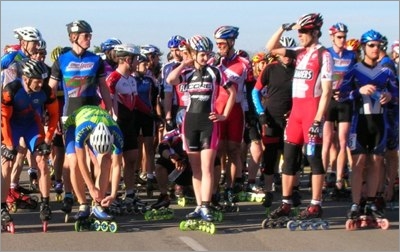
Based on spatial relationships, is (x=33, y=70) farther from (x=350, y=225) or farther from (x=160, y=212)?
(x=350, y=225)

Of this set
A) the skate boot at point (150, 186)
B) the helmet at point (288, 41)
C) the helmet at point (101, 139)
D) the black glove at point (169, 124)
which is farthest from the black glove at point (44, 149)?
the helmet at point (288, 41)

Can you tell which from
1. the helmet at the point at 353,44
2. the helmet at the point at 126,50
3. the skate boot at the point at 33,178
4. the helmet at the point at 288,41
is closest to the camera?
Result: the helmet at the point at 126,50

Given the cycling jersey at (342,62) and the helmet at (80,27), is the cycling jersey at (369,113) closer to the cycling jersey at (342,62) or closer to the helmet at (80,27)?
the cycling jersey at (342,62)

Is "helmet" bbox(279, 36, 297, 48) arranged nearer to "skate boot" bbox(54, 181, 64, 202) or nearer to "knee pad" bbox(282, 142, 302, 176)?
"knee pad" bbox(282, 142, 302, 176)

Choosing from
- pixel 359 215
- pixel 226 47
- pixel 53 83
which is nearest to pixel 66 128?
pixel 53 83

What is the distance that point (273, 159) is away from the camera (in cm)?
1346

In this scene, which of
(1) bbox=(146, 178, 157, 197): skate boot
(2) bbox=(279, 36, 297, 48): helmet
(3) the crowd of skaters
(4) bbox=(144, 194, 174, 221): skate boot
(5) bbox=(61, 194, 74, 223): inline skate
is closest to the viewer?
(3) the crowd of skaters

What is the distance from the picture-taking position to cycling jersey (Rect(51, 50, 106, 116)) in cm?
1220

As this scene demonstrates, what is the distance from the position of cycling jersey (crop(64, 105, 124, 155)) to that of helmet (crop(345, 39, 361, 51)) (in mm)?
5234

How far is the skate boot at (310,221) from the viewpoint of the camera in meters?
11.4

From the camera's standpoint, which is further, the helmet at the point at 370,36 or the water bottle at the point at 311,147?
the helmet at the point at 370,36

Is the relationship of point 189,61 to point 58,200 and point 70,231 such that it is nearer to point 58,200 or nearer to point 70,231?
point 70,231

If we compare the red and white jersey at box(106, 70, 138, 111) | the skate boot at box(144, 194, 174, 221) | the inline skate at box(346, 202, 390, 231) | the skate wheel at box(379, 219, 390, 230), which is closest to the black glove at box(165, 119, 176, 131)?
the red and white jersey at box(106, 70, 138, 111)

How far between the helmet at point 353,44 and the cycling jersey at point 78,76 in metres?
4.81
